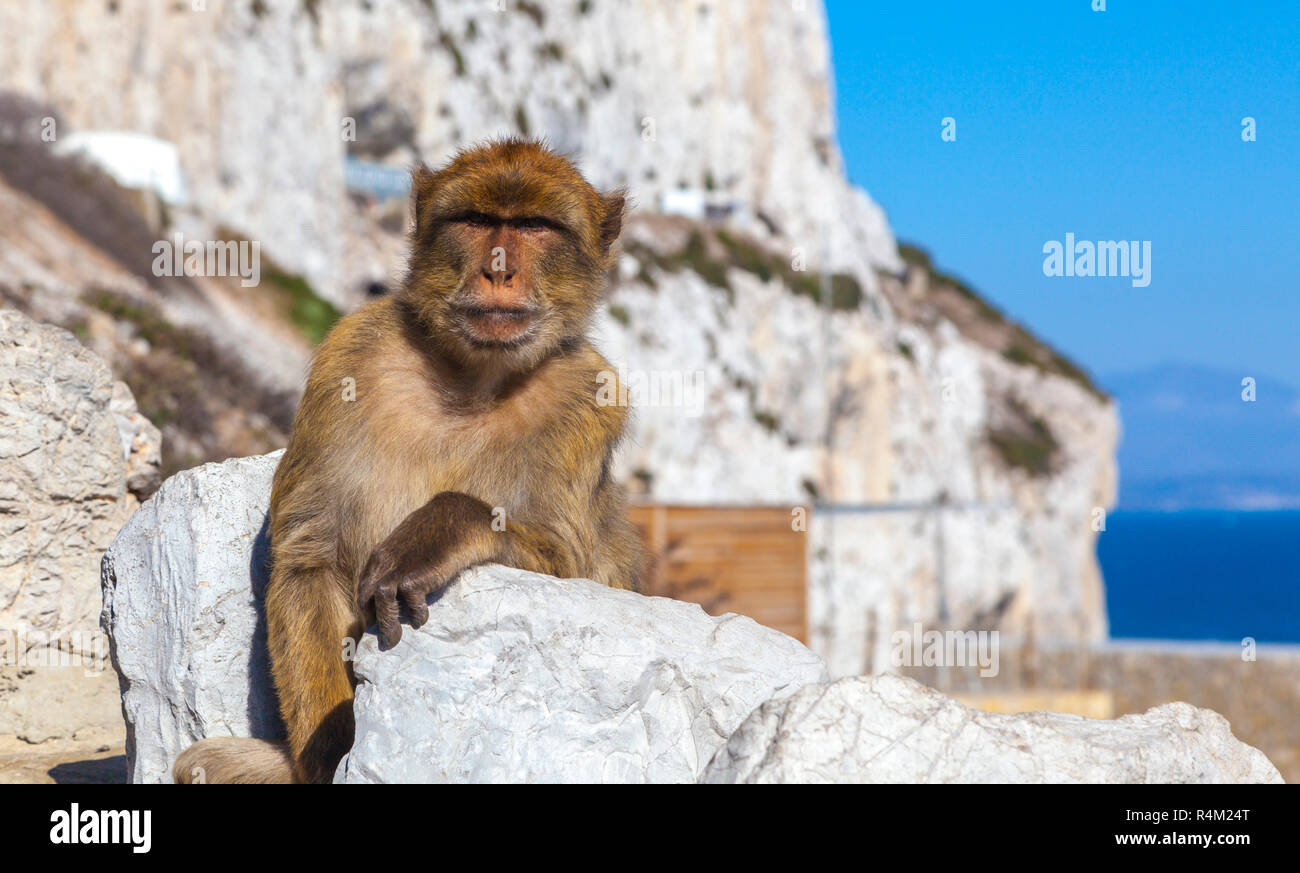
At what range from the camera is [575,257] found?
3.67m

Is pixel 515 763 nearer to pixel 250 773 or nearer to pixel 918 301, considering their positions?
pixel 250 773

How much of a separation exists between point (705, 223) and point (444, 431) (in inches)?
1538

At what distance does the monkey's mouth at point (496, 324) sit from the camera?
346 centimetres

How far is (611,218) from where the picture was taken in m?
3.96

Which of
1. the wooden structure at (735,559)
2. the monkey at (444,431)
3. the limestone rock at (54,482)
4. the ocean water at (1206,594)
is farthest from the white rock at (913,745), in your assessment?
the ocean water at (1206,594)

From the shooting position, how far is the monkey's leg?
336 cm

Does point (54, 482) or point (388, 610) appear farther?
point (54, 482)

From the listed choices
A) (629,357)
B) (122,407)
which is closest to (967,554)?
(629,357)

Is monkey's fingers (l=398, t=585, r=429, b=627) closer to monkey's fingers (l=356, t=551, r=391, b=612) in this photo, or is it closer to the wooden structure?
monkey's fingers (l=356, t=551, r=391, b=612)

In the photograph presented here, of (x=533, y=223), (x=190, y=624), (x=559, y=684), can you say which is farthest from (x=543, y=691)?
(x=190, y=624)

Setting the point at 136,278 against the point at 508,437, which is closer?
the point at 508,437

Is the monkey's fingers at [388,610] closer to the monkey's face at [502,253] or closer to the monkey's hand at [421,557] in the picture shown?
the monkey's hand at [421,557]

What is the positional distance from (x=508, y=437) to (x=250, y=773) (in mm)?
1113

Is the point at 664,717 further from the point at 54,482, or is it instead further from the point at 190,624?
the point at 54,482
